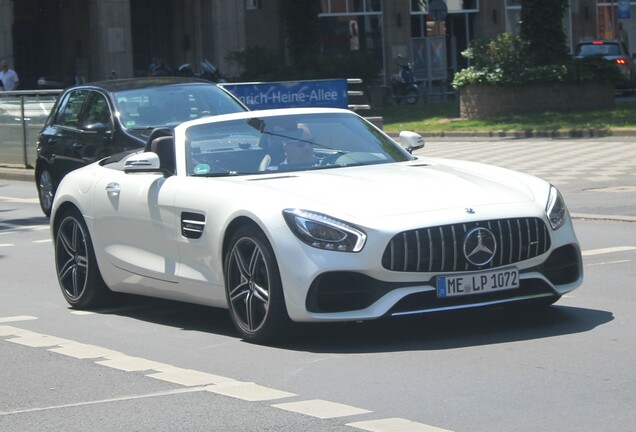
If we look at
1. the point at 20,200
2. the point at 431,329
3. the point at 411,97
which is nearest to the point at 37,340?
the point at 431,329

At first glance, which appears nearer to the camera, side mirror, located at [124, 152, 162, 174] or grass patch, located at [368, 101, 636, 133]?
side mirror, located at [124, 152, 162, 174]

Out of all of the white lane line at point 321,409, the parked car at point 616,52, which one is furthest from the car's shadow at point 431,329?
the parked car at point 616,52

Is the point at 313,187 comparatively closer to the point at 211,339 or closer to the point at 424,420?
the point at 211,339

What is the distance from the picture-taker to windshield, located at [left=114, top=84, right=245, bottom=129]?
51.2ft

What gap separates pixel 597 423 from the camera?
595cm

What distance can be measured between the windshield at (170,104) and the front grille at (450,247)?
26.0 feet

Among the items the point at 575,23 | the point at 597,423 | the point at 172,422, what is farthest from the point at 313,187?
the point at 575,23

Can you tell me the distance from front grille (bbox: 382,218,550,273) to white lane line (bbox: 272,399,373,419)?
1.34 metres

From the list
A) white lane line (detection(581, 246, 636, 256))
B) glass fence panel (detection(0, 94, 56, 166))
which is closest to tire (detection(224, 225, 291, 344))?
white lane line (detection(581, 246, 636, 256))

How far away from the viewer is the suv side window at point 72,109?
1719cm

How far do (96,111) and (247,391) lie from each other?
1019 cm

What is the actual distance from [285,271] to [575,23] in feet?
174

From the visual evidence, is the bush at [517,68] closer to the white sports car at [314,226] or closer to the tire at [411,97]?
the tire at [411,97]

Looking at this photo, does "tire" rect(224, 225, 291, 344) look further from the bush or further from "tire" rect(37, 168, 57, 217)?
the bush
